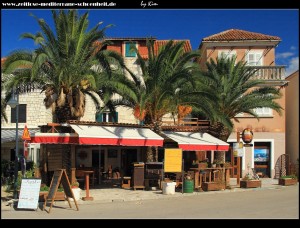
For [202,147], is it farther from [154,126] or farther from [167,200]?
[167,200]

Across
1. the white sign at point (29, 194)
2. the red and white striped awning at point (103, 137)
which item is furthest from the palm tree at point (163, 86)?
the white sign at point (29, 194)

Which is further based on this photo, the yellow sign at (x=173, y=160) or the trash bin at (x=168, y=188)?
the yellow sign at (x=173, y=160)

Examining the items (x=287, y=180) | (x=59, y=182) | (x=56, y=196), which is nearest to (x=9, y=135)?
(x=56, y=196)

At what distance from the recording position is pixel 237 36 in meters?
31.0

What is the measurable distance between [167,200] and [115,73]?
673 centimetres

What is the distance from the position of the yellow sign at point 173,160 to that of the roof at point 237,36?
13.4 metres

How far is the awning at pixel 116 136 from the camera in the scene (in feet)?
59.4

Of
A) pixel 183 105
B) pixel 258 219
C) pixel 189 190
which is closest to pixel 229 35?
pixel 183 105

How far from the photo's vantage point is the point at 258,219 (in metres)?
11.9

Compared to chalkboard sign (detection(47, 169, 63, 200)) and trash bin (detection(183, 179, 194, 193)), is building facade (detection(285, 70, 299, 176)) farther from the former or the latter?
chalkboard sign (detection(47, 169, 63, 200))

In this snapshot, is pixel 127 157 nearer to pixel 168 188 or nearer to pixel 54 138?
pixel 168 188

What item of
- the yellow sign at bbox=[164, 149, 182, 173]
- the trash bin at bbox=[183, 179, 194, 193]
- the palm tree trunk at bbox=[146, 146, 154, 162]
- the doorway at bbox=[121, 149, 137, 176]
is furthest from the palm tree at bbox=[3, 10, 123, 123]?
the doorway at bbox=[121, 149, 137, 176]

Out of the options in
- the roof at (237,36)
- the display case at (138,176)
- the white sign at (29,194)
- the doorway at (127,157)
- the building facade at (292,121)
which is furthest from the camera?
the roof at (237,36)

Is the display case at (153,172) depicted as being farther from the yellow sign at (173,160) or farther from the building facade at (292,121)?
the building facade at (292,121)
